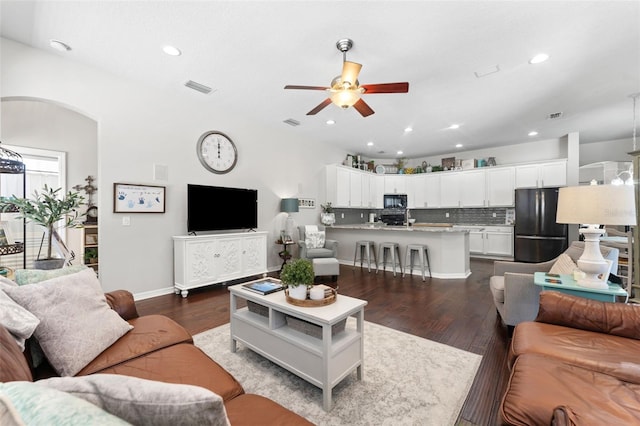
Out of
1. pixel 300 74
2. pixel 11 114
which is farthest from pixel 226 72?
pixel 11 114

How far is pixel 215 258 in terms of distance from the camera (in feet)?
13.3

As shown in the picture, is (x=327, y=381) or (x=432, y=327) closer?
(x=327, y=381)

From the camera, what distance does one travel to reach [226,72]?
332 centimetres

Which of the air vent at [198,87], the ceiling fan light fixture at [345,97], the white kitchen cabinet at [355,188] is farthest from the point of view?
the white kitchen cabinet at [355,188]

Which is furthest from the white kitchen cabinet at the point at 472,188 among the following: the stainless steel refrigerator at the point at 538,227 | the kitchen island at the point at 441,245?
the kitchen island at the point at 441,245

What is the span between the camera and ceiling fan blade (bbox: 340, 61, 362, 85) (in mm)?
2453

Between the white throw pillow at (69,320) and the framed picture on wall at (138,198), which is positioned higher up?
the framed picture on wall at (138,198)

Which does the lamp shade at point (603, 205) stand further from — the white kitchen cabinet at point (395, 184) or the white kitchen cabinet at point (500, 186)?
the white kitchen cabinet at point (395, 184)

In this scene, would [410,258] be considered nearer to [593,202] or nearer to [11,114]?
[593,202]

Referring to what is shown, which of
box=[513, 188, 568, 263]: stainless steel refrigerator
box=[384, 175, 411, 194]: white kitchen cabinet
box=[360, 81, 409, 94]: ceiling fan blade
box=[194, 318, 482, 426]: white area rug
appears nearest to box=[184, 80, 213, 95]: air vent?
box=[360, 81, 409, 94]: ceiling fan blade

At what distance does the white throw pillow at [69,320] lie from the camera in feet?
→ 4.19

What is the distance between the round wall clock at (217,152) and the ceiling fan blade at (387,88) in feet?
9.12

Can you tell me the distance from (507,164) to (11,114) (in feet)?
31.9

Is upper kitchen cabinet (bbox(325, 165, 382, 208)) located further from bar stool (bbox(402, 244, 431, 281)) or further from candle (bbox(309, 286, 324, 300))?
candle (bbox(309, 286, 324, 300))
